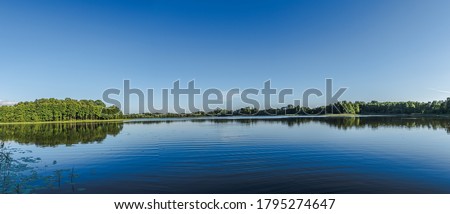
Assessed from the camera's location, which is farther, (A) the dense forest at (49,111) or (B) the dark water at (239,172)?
(A) the dense forest at (49,111)

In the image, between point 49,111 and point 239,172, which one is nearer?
point 239,172

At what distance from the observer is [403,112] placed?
170 meters

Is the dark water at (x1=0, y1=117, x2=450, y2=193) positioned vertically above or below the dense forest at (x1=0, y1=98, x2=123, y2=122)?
below

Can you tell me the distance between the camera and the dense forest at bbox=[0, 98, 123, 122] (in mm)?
114375

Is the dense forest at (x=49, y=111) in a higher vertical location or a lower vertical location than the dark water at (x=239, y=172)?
higher

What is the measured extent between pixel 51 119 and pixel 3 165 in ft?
417

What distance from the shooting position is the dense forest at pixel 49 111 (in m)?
114

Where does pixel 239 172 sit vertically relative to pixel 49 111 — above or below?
below

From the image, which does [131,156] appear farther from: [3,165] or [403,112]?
[403,112]

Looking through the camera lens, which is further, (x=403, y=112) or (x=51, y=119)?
(x=403, y=112)

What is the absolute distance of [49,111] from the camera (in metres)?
121

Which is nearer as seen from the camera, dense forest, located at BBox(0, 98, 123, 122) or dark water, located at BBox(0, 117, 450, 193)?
dark water, located at BBox(0, 117, 450, 193)
